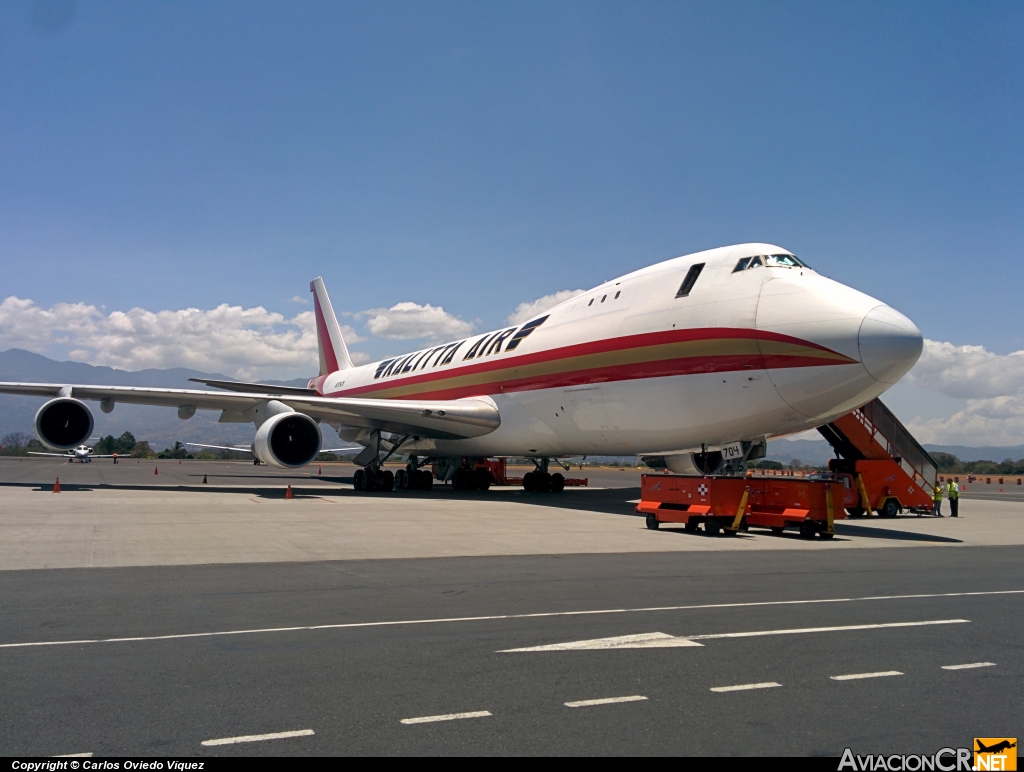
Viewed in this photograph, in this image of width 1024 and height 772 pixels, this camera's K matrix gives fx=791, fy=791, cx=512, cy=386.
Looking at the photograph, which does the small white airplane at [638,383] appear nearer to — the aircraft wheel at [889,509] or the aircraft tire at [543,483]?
the aircraft tire at [543,483]

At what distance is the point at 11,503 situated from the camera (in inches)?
743

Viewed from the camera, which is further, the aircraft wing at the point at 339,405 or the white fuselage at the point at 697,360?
the aircraft wing at the point at 339,405

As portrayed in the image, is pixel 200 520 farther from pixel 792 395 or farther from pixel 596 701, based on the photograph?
pixel 596 701

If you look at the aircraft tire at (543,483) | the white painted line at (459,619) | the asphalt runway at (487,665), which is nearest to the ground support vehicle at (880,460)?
the aircraft tire at (543,483)

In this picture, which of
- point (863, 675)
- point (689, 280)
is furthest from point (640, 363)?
point (863, 675)

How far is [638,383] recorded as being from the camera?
58.8ft

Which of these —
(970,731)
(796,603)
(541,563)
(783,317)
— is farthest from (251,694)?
(783,317)

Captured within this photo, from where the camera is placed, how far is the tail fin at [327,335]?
40.5m

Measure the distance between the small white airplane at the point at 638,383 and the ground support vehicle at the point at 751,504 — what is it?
1.17 meters

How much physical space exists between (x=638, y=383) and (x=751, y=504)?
11.8 ft

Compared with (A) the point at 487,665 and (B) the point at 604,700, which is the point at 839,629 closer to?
(B) the point at 604,700

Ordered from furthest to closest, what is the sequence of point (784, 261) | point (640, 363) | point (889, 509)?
point (889, 509) → point (640, 363) → point (784, 261)

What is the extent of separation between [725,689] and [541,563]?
5995 millimetres

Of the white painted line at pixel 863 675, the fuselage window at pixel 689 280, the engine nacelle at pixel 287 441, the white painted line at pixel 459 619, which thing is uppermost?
the fuselage window at pixel 689 280
